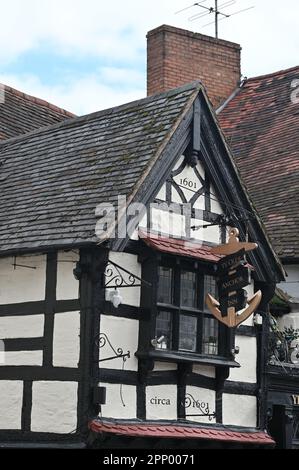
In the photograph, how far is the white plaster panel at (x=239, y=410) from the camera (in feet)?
46.9

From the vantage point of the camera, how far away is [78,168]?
14414 millimetres

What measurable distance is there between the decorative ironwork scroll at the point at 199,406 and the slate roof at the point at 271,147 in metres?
4.05

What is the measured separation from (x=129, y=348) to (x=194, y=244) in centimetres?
187

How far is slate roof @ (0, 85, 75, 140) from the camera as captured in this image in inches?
783

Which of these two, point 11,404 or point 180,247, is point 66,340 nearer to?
point 11,404

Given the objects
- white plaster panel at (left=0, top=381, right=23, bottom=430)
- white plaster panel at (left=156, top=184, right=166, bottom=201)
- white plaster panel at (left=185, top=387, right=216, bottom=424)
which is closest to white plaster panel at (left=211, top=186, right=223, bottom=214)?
white plaster panel at (left=156, top=184, right=166, bottom=201)

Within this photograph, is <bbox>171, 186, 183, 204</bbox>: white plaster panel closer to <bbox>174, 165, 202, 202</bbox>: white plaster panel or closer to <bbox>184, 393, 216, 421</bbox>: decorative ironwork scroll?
<bbox>174, 165, 202, 202</bbox>: white plaster panel

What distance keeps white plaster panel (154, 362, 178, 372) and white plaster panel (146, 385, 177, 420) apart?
0.72 feet

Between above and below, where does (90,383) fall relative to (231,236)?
below

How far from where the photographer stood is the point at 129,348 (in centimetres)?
1298

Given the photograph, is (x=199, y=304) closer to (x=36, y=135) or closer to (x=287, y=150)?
(x=36, y=135)

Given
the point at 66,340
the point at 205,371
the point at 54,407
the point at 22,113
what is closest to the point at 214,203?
the point at 205,371

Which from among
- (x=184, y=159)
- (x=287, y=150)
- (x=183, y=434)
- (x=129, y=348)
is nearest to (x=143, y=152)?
(x=184, y=159)
